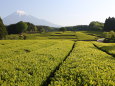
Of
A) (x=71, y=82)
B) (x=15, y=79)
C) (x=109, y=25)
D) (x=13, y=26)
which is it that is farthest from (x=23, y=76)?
(x=109, y=25)

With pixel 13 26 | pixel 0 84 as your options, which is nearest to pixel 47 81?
pixel 0 84

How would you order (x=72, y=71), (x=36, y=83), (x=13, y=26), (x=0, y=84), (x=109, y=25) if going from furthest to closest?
(x=109, y=25) < (x=13, y=26) < (x=72, y=71) < (x=36, y=83) < (x=0, y=84)

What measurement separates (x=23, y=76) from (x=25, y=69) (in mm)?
2208

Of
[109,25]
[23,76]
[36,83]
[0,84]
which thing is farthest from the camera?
[109,25]

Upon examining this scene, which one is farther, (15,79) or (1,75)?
(1,75)

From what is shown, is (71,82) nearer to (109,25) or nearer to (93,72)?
(93,72)

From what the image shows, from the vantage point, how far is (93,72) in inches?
602

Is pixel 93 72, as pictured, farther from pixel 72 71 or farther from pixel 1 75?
pixel 1 75

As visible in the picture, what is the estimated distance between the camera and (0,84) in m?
11.6

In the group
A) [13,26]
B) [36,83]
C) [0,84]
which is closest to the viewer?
[0,84]

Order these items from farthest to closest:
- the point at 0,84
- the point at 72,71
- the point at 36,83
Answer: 1. the point at 72,71
2. the point at 36,83
3. the point at 0,84

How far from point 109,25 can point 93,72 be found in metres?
146

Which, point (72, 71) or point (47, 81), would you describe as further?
point (72, 71)

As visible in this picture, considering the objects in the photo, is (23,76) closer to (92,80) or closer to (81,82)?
(81,82)
